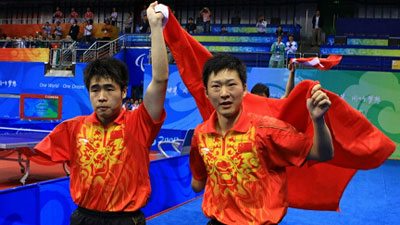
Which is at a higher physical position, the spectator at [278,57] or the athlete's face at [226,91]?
the spectator at [278,57]

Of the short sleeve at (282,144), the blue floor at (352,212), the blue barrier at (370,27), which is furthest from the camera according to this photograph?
the blue barrier at (370,27)

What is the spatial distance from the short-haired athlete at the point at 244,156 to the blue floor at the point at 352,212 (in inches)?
130

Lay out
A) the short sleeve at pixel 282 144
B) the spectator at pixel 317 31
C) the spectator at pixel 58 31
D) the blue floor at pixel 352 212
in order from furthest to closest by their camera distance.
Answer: the spectator at pixel 58 31 < the spectator at pixel 317 31 < the blue floor at pixel 352 212 < the short sleeve at pixel 282 144

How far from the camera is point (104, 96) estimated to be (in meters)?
2.35

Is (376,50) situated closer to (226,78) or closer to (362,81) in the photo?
(362,81)

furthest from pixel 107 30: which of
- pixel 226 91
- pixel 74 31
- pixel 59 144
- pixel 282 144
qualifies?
pixel 282 144

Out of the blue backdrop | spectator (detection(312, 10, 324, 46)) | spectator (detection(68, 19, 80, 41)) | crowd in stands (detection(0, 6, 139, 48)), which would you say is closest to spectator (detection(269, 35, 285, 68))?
the blue backdrop

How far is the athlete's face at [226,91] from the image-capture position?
2.01 meters

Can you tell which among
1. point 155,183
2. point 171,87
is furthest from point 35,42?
point 155,183

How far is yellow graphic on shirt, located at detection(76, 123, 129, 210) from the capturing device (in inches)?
92.7

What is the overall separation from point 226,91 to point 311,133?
505mm

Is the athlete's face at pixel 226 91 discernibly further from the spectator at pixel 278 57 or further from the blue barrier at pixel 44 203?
the spectator at pixel 278 57

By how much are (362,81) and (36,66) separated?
496 inches

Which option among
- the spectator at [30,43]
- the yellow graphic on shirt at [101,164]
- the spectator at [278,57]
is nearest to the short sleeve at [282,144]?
the yellow graphic on shirt at [101,164]
